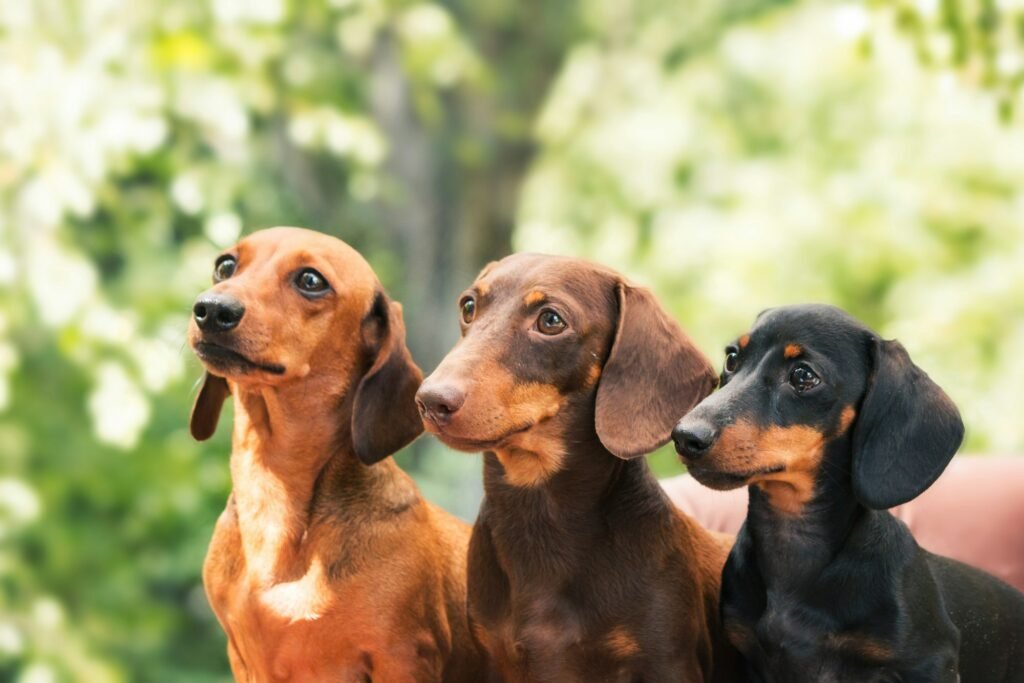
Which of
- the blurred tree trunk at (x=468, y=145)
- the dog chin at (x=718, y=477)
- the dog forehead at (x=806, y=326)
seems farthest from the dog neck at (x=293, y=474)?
the blurred tree trunk at (x=468, y=145)

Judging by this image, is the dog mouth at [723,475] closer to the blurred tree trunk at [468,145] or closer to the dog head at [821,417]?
the dog head at [821,417]

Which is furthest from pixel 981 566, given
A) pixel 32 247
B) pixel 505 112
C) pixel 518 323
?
pixel 505 112

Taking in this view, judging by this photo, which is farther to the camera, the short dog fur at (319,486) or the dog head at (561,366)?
the short dog fur at (319,486)

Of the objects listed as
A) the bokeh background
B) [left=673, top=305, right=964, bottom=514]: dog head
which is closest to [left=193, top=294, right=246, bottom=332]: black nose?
[left=673, top=305, right=964, bottom=514]: dog head

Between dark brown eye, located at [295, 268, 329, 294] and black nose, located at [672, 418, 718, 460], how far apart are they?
80 centimetres

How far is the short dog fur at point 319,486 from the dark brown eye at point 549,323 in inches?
15.0

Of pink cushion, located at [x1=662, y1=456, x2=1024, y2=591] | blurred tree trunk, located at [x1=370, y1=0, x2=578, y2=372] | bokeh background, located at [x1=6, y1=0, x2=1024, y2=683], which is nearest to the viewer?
pink cushion, located at [x1=662, y1=456, x2=1024, y2=591]

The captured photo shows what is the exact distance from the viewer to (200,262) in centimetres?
609

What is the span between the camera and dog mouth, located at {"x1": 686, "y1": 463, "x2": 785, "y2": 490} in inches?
93.7

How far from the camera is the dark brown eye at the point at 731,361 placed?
2.62 m

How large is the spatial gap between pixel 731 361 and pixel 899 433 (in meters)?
0.36

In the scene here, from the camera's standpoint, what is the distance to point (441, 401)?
7.54ft

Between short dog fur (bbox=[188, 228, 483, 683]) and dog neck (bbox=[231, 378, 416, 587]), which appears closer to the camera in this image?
short dog fur (bbox=[188, 228, 483, 683])

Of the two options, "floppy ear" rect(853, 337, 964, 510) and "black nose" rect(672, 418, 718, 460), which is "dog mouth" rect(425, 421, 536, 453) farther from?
"floppy ear" rect(853, 337, 964, 510)
